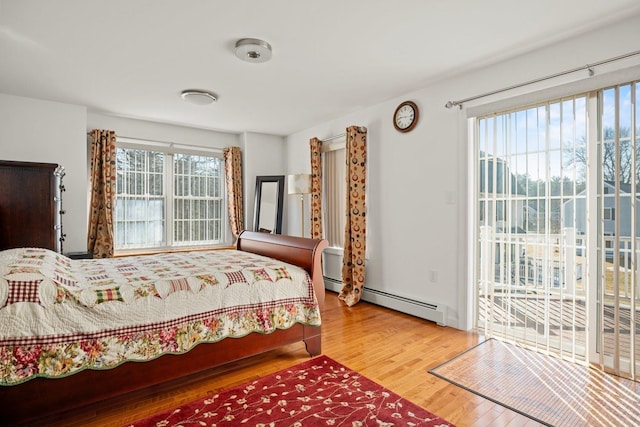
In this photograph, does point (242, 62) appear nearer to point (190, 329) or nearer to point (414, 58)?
point (414, 58)

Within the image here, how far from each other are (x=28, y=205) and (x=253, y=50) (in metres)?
2.49

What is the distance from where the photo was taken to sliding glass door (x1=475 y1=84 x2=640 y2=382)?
2295 millimetres

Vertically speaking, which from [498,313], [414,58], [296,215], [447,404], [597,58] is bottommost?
[447,404]

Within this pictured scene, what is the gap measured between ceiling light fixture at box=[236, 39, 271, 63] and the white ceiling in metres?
0.06

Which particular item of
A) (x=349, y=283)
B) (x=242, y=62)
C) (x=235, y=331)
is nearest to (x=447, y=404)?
(x=235, y=331)

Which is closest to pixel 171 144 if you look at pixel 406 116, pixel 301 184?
pixel 301 184

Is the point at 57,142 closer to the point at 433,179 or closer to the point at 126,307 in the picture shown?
the point at 126,307

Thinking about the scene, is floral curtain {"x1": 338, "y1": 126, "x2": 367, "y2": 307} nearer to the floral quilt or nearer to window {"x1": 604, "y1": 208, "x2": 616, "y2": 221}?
the floral quilt

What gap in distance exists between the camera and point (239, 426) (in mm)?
1766

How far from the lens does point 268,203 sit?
18.1ft

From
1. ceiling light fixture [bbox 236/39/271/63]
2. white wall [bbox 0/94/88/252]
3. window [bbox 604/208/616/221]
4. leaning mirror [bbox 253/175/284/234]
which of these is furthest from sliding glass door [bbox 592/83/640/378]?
white wall [bbox 0/94/88/252]

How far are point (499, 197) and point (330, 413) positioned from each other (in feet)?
7.44

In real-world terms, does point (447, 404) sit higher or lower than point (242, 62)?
lower

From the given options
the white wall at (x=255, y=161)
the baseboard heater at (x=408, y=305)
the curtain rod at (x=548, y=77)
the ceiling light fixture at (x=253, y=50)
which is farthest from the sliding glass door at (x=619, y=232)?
the white wall at (x=255, y=161)
